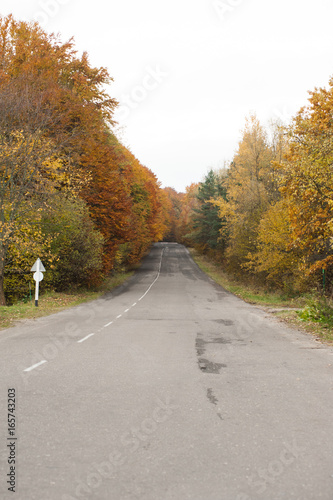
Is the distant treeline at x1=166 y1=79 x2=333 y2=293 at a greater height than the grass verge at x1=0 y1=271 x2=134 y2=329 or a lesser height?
greater

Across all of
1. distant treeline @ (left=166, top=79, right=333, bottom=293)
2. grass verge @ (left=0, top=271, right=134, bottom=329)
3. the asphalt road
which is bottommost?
grass verge @ (left=0, top=271, right=134, bottom=329)

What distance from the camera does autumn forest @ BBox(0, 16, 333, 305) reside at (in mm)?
Result: 15711

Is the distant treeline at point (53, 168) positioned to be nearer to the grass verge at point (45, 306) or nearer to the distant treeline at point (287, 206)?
the grass verge at point (45, 306)

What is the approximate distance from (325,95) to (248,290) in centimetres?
1706

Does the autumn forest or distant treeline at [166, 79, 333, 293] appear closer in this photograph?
distant treeline at [166, 79, 333, 293]

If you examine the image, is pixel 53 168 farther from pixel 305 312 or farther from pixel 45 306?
pixel 305 312

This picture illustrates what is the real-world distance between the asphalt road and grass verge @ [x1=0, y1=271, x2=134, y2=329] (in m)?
5.90

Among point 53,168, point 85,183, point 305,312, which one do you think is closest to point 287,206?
point 305,312

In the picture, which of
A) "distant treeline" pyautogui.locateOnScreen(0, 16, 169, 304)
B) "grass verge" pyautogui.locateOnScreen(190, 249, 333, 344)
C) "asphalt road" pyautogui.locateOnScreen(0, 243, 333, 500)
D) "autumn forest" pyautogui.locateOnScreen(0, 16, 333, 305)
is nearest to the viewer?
A: "asphalt road" pyautogui.locateOnScreen(0, 243, 333, 500)

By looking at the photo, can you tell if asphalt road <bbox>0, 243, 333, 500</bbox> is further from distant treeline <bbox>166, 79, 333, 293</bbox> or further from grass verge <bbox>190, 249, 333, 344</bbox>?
distant treeline <bbox>166, 79, 333, 293</bbox>

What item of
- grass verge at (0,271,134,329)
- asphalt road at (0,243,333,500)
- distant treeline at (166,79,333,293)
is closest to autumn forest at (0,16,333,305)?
distant treeline at (166,79,333,293)

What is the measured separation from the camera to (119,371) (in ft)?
23.8

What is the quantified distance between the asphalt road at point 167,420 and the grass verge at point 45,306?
5.90 m

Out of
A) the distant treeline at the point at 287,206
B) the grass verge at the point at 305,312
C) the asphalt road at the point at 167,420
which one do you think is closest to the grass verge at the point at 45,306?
the asphalt road at the point at 167,420
